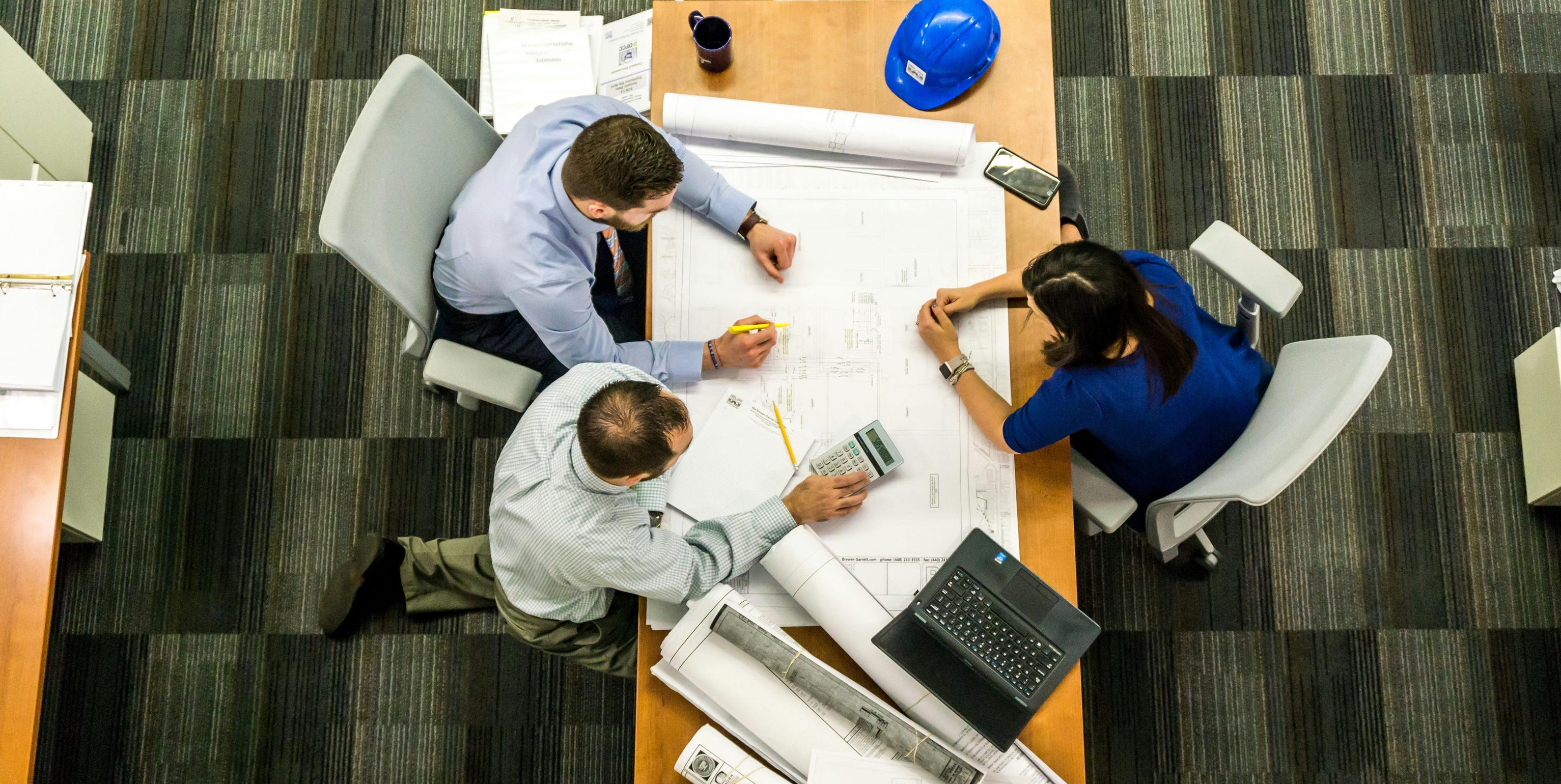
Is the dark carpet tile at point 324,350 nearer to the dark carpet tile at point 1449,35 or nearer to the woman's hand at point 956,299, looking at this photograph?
the woman's hand at point 956,299

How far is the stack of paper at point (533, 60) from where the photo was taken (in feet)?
7.42

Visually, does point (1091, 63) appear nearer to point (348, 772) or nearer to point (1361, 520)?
point (1361, 520)

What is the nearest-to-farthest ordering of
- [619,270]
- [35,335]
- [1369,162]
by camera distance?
[35,335] → [619,270] → [1369,162]

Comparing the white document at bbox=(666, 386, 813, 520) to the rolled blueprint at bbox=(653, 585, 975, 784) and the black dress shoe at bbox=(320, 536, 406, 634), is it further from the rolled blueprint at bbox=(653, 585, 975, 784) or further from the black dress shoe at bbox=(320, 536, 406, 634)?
the black dress shoe at bbox=(320, 536, 406, 634)

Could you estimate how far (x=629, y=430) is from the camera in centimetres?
126

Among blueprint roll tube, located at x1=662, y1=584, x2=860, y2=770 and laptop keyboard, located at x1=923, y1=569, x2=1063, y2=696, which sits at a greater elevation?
laptop keyboard, located at x1=923, y1=569, x2=1063, y2=696

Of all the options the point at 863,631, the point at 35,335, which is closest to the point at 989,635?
the point at 863,631

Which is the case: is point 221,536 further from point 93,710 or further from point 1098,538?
point 1098,538

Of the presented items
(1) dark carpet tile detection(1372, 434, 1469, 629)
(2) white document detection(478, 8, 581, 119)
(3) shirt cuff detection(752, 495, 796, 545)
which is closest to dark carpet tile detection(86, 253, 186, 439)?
(2) white document detection(478, 8, 581, 119)

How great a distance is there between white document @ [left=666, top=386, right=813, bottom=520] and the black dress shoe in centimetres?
98

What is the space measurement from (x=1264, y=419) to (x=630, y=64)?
1381 millimetres

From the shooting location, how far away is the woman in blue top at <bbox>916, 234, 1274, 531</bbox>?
1.33 meters

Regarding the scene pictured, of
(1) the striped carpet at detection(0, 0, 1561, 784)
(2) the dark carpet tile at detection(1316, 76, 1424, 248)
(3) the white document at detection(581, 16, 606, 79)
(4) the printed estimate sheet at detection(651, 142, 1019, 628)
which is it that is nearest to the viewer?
(4) the printed estimate sheet at detection(651, 142, 1019, 628)

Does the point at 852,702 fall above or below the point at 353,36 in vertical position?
below
